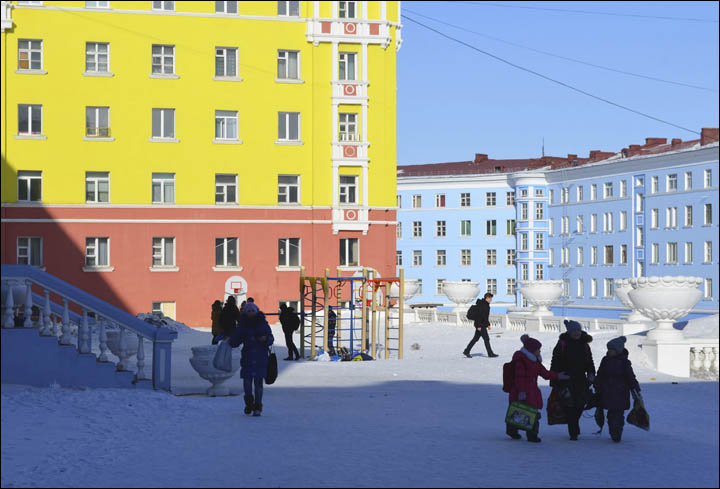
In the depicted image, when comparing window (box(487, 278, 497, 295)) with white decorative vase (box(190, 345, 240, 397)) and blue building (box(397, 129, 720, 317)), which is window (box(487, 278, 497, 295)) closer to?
blue building (box(397, 129, 720, 317))

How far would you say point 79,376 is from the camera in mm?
15430

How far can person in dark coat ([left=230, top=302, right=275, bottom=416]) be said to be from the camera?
14.7 metres

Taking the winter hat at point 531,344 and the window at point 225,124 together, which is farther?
the window at point 225,124

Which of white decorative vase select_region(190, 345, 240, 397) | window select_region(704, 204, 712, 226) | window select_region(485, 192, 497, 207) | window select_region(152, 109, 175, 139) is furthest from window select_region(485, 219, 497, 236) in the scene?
white decorative vase select_region(190, 345, 240, 397)

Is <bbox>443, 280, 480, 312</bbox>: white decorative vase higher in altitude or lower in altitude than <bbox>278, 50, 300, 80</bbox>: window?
lower

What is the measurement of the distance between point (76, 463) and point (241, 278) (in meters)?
35.5

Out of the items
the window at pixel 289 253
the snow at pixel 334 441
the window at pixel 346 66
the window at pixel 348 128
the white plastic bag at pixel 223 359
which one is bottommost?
the snow at pixel 334 441

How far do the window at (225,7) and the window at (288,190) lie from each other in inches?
297

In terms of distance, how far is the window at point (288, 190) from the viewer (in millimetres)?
48375

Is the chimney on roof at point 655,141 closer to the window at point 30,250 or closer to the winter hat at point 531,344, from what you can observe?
the window at point 30,250

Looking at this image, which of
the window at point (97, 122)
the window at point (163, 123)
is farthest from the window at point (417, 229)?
the window at point (97, 122)

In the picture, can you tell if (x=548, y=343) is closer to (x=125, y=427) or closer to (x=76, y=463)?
(x=125, y=427)

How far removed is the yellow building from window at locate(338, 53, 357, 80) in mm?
90

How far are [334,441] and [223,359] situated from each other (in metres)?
4.73
